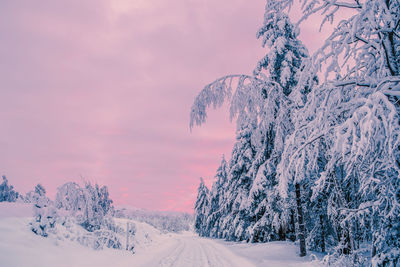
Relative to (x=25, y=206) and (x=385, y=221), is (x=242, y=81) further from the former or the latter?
(x=25, y=206)

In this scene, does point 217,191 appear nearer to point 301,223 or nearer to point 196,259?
point 196,259

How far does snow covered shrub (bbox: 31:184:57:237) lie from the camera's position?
1022 cm

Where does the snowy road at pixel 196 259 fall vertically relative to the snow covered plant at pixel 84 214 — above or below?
below

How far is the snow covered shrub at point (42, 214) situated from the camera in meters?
10.2

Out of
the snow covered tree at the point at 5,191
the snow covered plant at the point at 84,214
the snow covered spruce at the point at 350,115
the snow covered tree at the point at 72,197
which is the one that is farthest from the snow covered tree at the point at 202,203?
the snow covered spruce at the point at 350,115

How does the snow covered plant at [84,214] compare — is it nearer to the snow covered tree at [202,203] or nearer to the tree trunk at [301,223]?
the tree trunk at [301,223]

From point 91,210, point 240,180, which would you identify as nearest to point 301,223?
point 91,210

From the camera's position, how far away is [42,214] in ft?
36.3

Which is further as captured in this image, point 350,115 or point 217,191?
point 217,191

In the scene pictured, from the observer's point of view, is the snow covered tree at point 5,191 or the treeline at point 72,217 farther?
the snow covered tree at point 5,191

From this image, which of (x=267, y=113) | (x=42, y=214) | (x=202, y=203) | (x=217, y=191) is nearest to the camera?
(x=267, y=113)

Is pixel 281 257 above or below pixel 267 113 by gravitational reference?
below

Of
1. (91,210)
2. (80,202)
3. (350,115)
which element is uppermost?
(350,115)

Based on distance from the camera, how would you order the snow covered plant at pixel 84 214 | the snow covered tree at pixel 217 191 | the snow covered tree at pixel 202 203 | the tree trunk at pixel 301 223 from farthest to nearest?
the snow covered tree at pixel 202 203 < the snow covered tree at pixel 217 191 < the snow covered plant at pixel 84 214 < the tree trunk at pixel 301 223
